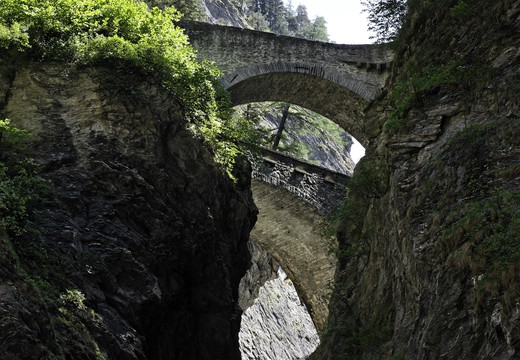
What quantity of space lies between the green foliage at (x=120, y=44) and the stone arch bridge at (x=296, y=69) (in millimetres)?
5021

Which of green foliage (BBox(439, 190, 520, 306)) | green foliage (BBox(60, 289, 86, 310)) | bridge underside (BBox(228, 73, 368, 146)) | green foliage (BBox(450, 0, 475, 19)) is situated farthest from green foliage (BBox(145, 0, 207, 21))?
green foliage (BBox(439, 190, 520, 306))

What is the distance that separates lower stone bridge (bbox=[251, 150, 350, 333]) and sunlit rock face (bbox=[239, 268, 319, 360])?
179cm

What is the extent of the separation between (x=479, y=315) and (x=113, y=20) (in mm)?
7782

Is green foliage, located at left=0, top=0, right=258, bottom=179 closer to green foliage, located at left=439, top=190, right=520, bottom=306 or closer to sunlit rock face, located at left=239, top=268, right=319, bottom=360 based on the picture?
green foliage, located at left=439, top=190, right=520, bottom=306

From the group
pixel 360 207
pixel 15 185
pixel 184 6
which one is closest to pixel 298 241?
pixel 360 207

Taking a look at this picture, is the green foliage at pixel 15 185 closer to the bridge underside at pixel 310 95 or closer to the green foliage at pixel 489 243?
the green foliage at pixel 489 243

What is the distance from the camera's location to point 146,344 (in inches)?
321

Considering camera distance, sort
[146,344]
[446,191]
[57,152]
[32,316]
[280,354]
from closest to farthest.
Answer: [32,316], [446,191], [146,344], [57,152], [280,354]

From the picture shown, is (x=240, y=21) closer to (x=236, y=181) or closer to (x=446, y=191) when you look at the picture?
(x=236, y=181)

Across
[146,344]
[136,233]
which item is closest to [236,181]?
[136,233]

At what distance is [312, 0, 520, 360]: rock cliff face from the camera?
506 centimetres

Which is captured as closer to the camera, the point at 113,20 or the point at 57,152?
the point at 57,152

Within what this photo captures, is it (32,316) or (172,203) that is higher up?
(172,203)

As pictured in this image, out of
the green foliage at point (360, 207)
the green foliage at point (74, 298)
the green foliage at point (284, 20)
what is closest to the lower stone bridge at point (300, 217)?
the green foliage at point (360, 207)
